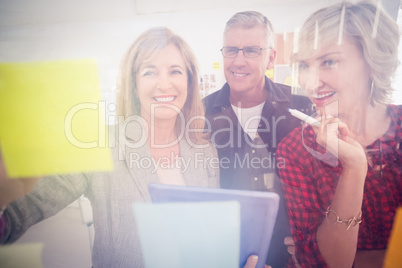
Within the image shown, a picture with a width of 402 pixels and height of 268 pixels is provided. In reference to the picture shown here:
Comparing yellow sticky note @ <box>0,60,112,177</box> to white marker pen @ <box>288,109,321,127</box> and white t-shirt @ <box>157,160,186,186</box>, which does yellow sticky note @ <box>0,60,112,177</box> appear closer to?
white t-shirt @ <box>157,160,186,186</box>

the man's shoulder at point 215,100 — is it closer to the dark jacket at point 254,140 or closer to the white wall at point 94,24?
the dark jacket at point 254,140

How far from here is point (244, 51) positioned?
935 mm

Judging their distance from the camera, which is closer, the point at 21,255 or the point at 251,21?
the point at 251,21

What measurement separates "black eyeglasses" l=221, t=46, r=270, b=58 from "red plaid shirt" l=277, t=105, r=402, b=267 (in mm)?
483

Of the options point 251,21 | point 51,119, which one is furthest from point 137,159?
point 251,21

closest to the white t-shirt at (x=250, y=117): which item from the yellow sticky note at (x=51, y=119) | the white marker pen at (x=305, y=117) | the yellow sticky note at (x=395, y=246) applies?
the white marker pen at (x=305, y=117)

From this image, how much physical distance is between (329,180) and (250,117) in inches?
22.8

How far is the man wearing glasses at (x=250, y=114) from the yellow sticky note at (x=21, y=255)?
125cm

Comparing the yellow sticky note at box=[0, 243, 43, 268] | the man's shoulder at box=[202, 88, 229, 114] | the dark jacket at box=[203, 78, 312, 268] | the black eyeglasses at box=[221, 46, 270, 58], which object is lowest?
the yellow sticky note at box=[0, 243, 43, 268]

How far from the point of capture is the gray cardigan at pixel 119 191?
3.24ft

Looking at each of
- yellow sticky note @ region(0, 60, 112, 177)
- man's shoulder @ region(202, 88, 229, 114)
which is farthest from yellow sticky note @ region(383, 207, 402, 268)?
yellow sticky note @ region(0, 60, 112, 177)

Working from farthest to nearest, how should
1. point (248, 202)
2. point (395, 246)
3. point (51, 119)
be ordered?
1. point (395, 246)
2. point (51, 119)
3. point (248, 202)

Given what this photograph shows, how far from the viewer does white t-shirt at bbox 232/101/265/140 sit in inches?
39.8

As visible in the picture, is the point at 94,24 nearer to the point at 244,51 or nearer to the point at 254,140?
the point at 244,51
